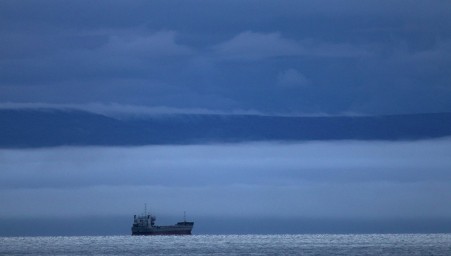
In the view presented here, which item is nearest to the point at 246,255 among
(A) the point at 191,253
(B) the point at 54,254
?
(A) the point at 191,253

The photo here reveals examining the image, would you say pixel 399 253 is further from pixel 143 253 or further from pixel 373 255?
pixel 143 253

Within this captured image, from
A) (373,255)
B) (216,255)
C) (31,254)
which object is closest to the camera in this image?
(373,255)

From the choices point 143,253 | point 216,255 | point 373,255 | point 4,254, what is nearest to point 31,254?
point 4,254

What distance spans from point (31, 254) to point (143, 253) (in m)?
15.4

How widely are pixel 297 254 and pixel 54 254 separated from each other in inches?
1332

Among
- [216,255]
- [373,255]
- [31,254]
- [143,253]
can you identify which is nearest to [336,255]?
[373,255]

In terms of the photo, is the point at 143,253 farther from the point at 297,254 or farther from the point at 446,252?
the point at 446,252

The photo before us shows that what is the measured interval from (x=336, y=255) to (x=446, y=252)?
13868 mm

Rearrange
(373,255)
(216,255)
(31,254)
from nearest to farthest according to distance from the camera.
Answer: (373,255)
(216,255)
(31,254)

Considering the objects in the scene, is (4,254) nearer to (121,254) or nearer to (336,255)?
(121,254)

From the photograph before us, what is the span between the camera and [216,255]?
534ft

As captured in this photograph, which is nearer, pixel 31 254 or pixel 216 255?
pixel 216 255

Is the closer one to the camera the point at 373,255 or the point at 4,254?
the point at 373,255

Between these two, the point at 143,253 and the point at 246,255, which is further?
the point at 143,253
